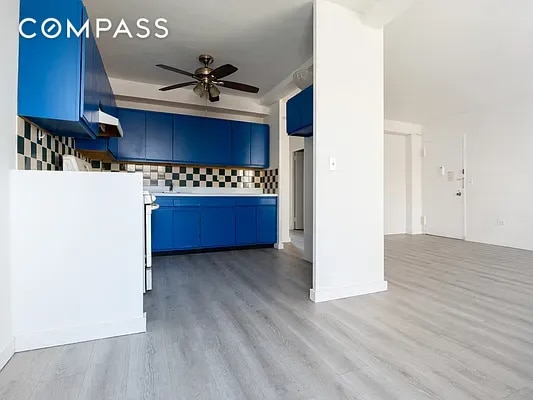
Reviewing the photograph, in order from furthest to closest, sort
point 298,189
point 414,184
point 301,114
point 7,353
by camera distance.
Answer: point 298,189 → point 414,184 → point 301,114 → point 7,353

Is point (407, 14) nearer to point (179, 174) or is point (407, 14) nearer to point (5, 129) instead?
point (5, 129)

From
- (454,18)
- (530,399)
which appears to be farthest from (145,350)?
(454,18)

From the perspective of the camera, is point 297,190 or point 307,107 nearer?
point 307,107

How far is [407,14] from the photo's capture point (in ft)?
8.36

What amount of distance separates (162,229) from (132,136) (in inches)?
54.1

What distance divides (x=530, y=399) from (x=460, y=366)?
0.87 ft

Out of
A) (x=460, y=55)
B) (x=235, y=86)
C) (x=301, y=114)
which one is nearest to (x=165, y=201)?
(x=235, y=86)

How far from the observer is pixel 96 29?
2.80 meters

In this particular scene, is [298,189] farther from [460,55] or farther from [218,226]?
[460,55]

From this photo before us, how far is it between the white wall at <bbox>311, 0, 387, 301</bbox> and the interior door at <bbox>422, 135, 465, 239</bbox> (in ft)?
12.8

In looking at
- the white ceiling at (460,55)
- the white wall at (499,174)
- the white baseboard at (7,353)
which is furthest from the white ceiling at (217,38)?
the white wall at (499,174)

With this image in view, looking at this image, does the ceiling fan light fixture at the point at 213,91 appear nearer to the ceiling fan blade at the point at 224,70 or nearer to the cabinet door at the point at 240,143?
the ceiling fan blade at the point at 224,70

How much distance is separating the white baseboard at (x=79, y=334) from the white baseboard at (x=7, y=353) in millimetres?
35

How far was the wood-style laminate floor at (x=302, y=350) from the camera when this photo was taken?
47.8 inches
